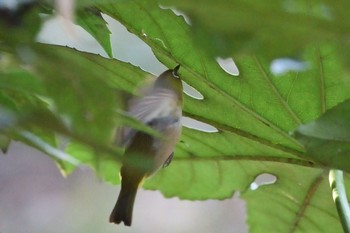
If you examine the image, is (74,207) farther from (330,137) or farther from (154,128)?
(330,137)

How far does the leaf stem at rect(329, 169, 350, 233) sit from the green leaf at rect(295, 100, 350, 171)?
148mm

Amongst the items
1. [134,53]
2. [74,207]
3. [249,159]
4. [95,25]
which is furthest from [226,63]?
[74,207]

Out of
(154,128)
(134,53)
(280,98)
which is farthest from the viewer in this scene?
(134,53)

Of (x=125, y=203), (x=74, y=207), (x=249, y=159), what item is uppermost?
(x=249, y=159)

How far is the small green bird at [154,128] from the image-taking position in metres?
0.58

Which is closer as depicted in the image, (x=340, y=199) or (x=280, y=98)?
(x=340, y=199)

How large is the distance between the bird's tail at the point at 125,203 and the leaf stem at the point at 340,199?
0.58 ft

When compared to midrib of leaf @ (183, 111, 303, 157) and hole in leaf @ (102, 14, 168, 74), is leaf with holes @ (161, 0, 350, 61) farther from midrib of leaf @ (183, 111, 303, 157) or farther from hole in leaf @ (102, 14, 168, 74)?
hole in leaf @ (102, 14, 168, 74)

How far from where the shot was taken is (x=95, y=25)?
0.63 meters

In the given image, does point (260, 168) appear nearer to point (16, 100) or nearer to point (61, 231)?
point (16, 100)

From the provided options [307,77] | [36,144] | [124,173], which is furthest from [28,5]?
[307,77]

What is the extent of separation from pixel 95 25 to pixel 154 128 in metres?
0.10

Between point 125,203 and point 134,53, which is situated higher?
point 134,53

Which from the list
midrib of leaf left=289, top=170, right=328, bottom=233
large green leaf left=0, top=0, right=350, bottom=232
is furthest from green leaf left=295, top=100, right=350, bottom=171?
midrib of leaf left=289, top=170, right=328, bottom=233
